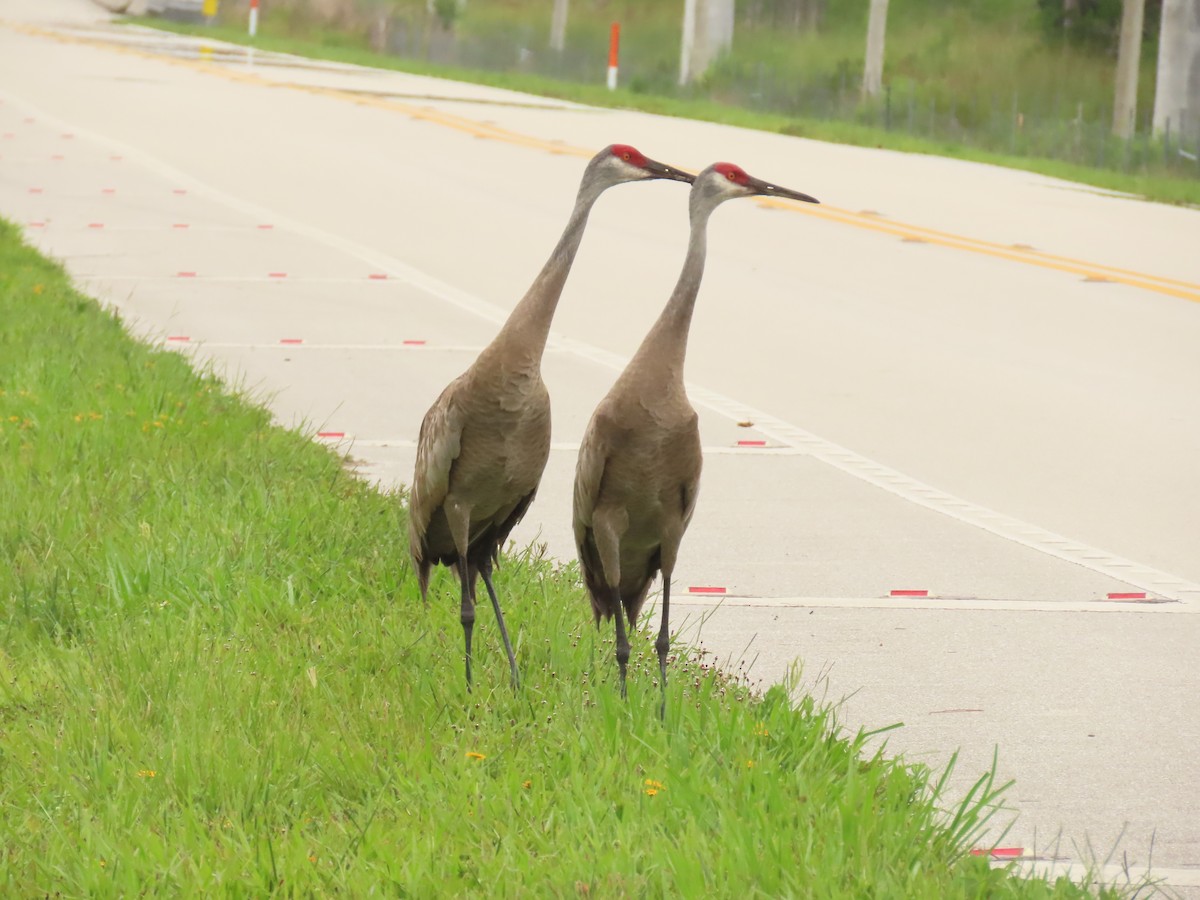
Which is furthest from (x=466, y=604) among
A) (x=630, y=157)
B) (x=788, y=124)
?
(x=788, y=124)

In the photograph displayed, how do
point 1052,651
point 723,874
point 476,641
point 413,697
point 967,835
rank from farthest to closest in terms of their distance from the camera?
1. point 1052,651
2. point 476,641
3. point 413,697
4. point 967,835
5. point 723,874

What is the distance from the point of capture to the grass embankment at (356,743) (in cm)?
423

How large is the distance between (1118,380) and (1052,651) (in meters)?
5.46

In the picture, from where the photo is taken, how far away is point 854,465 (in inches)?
363

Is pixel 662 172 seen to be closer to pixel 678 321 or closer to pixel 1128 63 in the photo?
pixel 678 321

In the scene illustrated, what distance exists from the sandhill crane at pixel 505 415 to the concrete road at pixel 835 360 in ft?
4.31

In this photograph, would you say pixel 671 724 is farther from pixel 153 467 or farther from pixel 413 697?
pixel 153 467

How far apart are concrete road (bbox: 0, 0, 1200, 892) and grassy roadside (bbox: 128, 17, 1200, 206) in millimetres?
964

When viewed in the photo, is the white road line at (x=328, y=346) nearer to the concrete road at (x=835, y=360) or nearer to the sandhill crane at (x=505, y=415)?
the concrete road at (x=835, y=360)

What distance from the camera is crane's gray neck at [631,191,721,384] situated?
4961 millimetres

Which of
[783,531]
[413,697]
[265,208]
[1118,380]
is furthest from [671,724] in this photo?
Result: [265,208]

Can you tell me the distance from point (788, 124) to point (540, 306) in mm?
25791

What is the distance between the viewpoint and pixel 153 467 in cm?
776

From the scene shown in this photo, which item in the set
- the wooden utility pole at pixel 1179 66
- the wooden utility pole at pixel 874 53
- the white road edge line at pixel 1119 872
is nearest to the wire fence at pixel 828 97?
the wooden utility pole at pixel 1179 66
